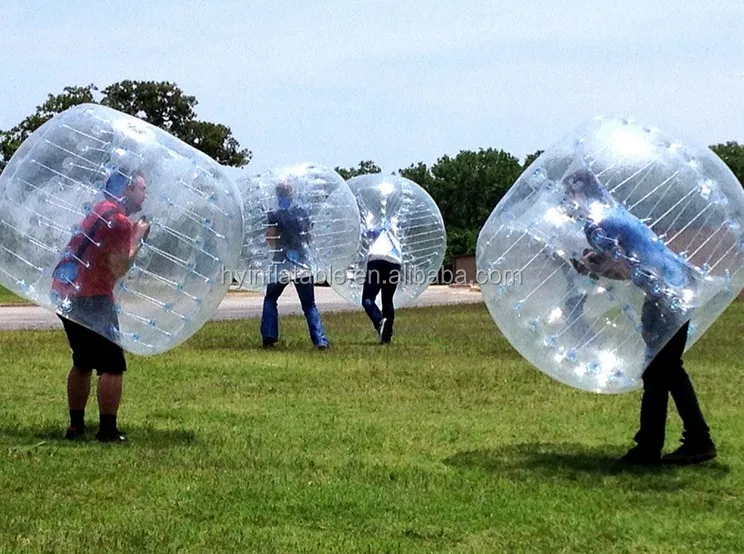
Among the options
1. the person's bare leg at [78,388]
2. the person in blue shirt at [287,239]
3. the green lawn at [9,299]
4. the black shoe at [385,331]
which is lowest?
the green lawn at [9,299]

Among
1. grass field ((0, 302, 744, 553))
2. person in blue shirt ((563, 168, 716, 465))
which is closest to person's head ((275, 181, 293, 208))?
grass field ((0, 302, 744, 553))

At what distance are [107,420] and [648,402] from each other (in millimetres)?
3119

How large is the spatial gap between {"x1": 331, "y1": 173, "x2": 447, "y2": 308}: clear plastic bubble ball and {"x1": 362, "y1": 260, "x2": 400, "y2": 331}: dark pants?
0.26 meters

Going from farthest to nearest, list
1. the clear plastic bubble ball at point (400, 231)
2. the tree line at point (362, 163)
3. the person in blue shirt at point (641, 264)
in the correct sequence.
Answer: the tree line at point (362, 163) → the clear plastic bubble ball at point (400, 231) → the person in blue shirt at point (641, 264)

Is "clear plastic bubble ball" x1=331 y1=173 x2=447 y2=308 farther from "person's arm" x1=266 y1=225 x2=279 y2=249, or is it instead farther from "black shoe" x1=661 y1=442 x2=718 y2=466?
"black shoe" x1=661 y1=442 x2=718 y2=466

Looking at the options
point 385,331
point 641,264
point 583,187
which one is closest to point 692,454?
point 641,264

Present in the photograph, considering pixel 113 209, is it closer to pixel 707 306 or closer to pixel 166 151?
pixel 166 151

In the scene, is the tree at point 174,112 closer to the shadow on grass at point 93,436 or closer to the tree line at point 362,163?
the tree line at point 362,163

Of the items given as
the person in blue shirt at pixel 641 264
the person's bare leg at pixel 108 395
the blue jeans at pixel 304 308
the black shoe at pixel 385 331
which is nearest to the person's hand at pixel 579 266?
the person in blue shirt at pixel 641 264

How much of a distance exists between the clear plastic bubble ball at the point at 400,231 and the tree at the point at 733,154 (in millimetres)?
→ 59531

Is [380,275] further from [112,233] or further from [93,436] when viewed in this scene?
[112,233]

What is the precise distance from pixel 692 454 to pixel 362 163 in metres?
60.4

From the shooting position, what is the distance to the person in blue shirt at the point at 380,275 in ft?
45.1

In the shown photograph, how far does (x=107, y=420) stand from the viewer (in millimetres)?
6770
